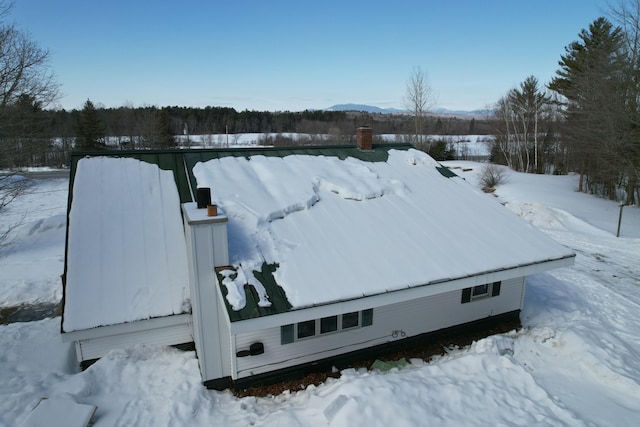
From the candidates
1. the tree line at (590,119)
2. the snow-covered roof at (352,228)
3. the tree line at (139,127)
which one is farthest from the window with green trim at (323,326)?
the tree line at (590,119)

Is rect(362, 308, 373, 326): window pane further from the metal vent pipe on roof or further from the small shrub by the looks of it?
the small shrub

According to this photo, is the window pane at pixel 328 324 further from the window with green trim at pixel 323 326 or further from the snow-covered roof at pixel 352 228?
the snow-covered roof at pixel 352 228

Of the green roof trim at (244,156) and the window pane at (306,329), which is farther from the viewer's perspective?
the window pane at (306,329)

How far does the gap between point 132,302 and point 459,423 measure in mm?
5841

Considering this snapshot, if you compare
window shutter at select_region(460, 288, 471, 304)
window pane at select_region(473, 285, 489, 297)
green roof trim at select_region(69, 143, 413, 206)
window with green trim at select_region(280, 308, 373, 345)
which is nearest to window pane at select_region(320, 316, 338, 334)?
window with green trim at select_region(280, 308, 373, 345)

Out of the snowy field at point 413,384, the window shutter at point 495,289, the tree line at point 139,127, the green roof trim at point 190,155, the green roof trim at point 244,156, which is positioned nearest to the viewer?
the snowy field at point 413,384

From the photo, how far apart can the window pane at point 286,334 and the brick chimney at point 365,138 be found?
263 inches

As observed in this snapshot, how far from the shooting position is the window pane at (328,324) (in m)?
7.31

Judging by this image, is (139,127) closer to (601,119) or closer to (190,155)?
(190,155)

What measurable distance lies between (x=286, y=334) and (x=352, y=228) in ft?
8.30

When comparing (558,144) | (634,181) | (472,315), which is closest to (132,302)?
(472,315)

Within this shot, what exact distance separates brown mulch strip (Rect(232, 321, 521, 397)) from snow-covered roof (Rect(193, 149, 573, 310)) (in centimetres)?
210

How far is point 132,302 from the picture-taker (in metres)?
6.89

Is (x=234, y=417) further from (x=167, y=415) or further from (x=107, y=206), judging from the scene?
(x=107, y=206)
